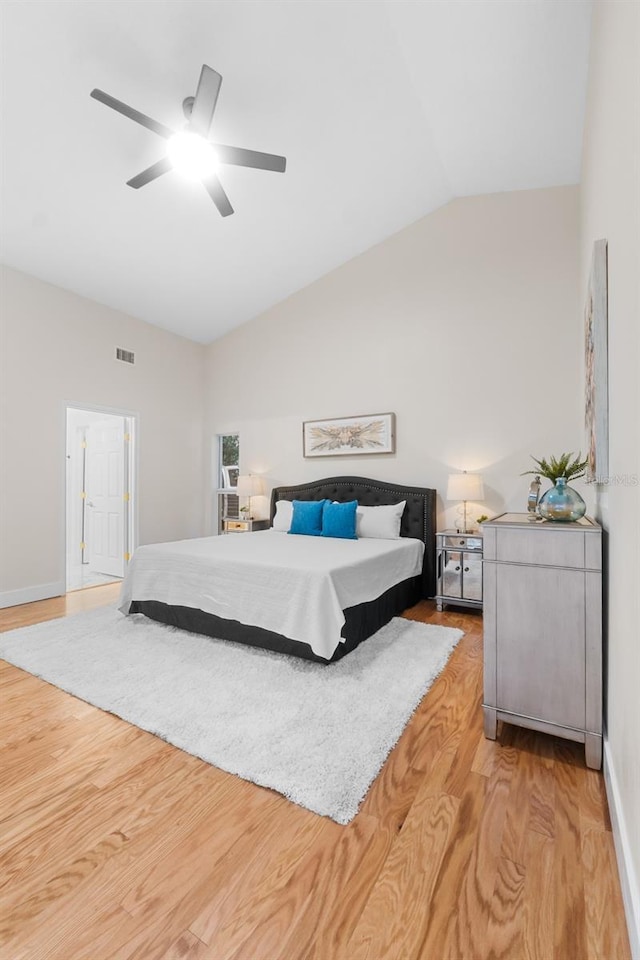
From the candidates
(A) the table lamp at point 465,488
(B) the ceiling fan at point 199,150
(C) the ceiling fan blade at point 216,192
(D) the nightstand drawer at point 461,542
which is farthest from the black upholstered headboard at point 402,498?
(B) the ceiling fan at point 199,150

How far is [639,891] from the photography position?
98cm

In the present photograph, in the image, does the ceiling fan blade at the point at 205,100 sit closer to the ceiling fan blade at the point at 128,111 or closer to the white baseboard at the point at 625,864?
the ceiling fan blade at the point at 128,111

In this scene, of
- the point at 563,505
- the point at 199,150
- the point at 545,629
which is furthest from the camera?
the point at 199,150

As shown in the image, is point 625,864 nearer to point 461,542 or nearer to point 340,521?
point 461,542

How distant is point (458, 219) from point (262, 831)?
4.93 m

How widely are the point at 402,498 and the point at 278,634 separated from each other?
218 cm

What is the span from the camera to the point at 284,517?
4.66m

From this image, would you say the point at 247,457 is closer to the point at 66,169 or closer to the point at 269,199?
the point at 269,199

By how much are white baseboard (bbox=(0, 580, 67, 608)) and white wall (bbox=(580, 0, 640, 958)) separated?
4.61m

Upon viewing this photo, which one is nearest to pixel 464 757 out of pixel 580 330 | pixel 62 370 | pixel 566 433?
pixel 566 433

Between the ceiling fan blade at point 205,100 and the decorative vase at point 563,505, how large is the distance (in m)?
2.63

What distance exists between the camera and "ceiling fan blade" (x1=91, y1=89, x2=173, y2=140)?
2.12m

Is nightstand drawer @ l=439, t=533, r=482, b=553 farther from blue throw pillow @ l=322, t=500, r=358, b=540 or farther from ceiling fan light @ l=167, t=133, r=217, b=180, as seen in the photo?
ceiling fan light @ l=167, t=133, r=217, b=180

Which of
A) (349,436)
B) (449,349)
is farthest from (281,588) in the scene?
(449,349)
